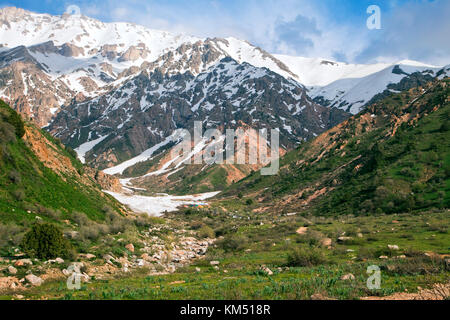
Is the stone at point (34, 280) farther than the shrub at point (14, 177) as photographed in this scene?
No

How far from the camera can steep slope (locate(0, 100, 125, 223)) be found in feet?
81.9

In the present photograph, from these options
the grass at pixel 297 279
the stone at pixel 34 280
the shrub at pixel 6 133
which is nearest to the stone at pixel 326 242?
the grass at pixel 297 279

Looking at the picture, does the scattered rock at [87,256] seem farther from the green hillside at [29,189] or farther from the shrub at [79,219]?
the shrub at [79,219]

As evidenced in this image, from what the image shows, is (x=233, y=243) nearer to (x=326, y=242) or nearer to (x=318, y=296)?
(x=326, y=242)

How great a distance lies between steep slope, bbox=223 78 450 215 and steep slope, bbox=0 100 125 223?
140 feet

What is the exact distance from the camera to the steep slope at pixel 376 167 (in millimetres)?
49938

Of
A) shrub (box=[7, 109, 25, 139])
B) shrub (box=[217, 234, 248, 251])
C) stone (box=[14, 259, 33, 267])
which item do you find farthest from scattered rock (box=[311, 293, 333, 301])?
shrub (box=[7, 109, 25, 139])

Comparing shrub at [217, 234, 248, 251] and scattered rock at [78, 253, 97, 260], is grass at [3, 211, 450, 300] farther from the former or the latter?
scattered rock at [78, 253, 97, 260]

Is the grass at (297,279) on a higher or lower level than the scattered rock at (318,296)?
lower

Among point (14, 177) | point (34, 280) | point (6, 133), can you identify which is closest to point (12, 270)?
point (34, 280)

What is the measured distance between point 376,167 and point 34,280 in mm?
62332

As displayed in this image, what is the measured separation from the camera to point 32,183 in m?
29.3

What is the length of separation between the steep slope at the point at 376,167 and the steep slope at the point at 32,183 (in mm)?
42691
